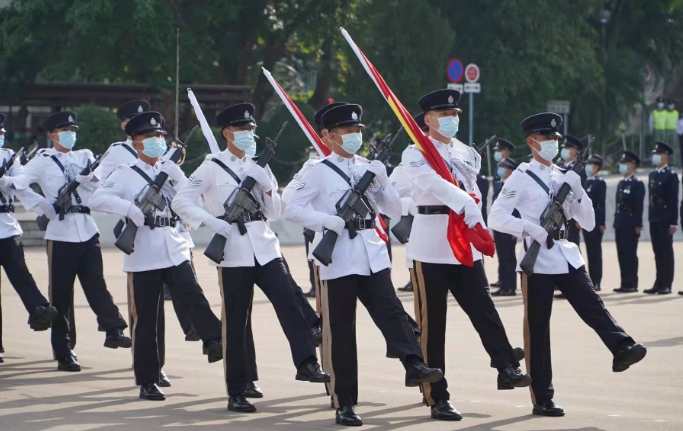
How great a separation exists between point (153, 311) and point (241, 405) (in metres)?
1.10

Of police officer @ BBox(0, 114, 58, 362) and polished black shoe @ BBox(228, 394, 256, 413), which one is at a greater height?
police officer @ BBox(0, 114, 58, 362)

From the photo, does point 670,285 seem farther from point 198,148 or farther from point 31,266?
point 198,148

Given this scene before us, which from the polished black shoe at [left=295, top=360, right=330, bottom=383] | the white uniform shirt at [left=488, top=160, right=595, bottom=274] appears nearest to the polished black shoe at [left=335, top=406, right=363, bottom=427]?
the polished black shoe at [left=295, top=360, right=330, bottom=383]

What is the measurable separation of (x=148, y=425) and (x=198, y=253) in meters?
14.4

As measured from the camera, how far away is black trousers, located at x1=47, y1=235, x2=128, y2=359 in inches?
463

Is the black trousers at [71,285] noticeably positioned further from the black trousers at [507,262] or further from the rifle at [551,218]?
the black trousers at [507,262]

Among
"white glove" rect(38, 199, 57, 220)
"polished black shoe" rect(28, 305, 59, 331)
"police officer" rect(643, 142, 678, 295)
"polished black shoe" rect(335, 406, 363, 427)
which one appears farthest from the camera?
"police officer" rect(643, 142, 678, 295)

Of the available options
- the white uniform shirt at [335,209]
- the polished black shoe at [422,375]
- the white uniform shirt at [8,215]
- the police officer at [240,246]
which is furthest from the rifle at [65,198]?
the polished black shoe at [422,375]

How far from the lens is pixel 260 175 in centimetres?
960

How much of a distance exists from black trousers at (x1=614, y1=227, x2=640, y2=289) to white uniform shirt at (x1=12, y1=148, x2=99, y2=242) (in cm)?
863

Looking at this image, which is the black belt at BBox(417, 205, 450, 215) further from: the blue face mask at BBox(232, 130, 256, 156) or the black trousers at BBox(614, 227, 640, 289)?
the black trousers at BBox(614, 227, 640, 289)

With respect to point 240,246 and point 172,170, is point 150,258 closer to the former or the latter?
point 172,170

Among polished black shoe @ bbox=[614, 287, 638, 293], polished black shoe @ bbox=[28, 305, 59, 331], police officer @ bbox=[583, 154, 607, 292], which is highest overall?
police officer @ bbox=[583, 154, 607, 292]

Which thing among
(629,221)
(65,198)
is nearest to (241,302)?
(65,198)
